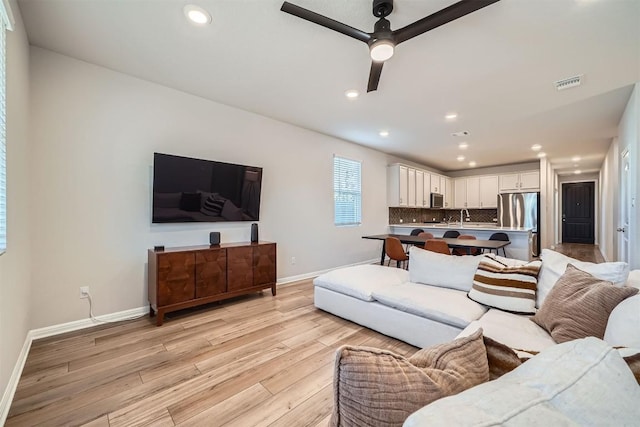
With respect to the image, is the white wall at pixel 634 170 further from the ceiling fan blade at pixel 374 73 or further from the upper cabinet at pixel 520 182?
the upper cabinet at pixel 520 182

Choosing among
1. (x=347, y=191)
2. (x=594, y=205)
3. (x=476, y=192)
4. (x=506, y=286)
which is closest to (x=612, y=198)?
(x=476, y=192)

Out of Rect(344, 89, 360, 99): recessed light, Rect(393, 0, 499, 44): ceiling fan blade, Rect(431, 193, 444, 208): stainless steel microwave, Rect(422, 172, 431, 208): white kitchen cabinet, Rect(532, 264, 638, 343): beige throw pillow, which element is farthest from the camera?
Rect(431, 193, 444, 208): stainless steel microwave

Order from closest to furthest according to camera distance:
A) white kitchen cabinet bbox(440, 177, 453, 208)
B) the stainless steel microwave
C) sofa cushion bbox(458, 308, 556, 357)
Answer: sofa cushion bbox(458, 308, 556, 357) → the stainless steel microwave → white kitchen cabinet bbox(440, 177, 453, 208)

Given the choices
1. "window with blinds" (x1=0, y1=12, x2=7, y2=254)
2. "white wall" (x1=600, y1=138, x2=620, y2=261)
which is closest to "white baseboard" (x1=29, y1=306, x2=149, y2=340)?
"window with blinds" (x1=0, y1=12, x2=7, y2=254)

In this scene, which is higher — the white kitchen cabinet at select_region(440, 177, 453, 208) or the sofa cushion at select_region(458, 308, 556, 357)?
the white kitchen cabinet at select_region(440, 177, 453, 208)

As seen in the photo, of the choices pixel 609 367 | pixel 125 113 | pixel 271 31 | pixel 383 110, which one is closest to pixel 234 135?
pixel 125 113

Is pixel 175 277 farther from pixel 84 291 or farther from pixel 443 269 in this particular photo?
pixel 443 269

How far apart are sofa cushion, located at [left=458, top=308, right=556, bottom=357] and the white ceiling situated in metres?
2.23

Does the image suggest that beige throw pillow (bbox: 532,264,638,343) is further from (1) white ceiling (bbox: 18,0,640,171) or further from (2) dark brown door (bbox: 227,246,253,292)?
(2) dark brown door (bbox: 227,246,253,292)

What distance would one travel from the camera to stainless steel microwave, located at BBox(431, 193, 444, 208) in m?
7.58

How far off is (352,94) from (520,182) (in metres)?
6.34

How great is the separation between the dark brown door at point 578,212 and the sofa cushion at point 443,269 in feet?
35.7

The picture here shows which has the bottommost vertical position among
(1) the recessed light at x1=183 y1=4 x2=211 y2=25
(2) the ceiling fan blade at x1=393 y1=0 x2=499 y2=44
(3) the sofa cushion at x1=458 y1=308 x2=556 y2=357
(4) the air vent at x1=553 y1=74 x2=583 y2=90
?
(3) the sofa cushion at x1=458 y1=308 x2=556 y2=357

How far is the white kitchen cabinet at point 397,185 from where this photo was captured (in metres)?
6.54
